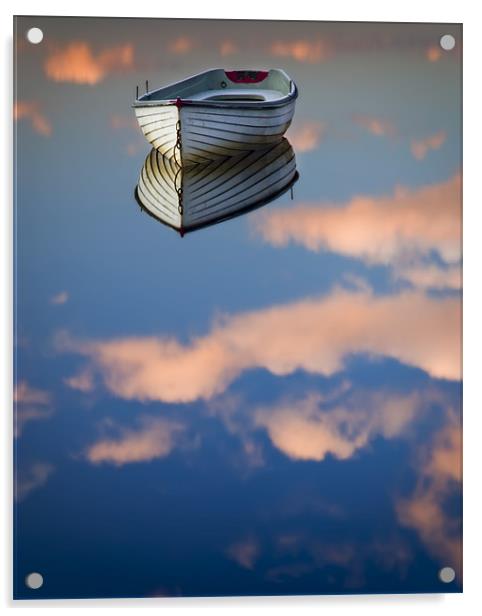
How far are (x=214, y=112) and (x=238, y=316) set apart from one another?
57cm

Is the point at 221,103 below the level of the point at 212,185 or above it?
above

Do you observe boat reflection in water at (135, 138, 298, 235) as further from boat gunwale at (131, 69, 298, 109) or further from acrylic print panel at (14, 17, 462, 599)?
boat gunwale at (131, 69, 298, 109)

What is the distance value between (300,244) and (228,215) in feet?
0.71

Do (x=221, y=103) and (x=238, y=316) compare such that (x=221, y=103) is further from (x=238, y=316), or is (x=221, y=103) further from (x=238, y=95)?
(x=238, y=316)

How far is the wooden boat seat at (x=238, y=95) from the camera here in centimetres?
297

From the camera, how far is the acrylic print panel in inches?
114

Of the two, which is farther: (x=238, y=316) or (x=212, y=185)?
(x=212, y=185)

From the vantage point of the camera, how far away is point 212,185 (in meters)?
3.06

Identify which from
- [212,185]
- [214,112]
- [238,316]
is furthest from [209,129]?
[238,316]

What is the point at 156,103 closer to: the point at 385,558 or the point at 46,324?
the point at 46,324

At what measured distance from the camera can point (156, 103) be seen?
2.96 m
